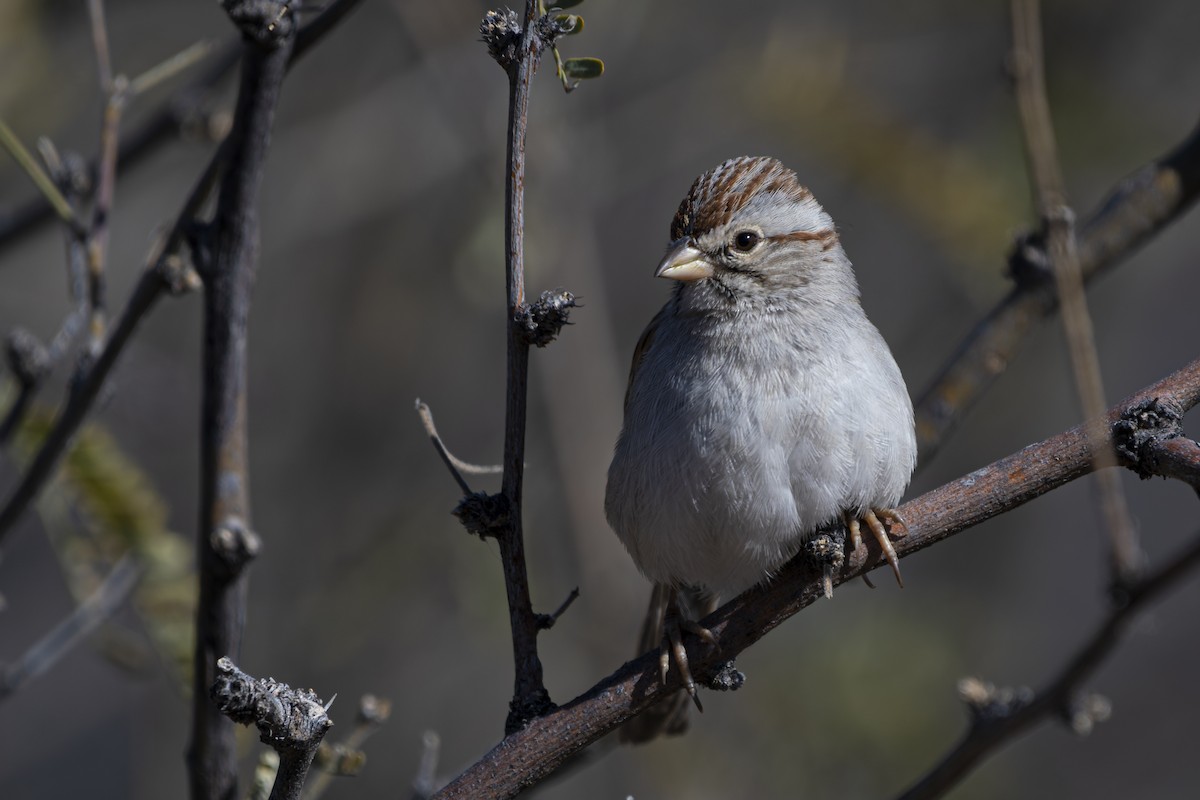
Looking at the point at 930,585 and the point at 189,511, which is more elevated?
the point at 189,511

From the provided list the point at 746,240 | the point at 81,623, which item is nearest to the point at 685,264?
the point at 746,240

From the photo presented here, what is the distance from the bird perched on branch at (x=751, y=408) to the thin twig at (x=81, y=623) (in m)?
1.41

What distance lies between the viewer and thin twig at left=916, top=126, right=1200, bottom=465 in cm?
349

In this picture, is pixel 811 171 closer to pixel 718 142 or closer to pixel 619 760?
pixel 718 142

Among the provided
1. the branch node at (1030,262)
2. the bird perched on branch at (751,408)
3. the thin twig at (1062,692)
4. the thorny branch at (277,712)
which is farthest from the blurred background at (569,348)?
the thorny branch at (277,712)

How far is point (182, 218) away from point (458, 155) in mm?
3818

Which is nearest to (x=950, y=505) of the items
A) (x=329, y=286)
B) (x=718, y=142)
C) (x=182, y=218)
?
(x=182, y=218)

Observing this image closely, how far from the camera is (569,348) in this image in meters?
5.76

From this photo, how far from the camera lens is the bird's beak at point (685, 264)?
3305 mm

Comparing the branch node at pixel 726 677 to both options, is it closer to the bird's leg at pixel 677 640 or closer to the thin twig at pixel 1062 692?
the bird's leg at pixel 677 640

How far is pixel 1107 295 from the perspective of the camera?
7.21 m

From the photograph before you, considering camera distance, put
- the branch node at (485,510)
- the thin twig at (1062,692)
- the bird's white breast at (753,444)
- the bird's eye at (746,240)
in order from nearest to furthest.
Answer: the thin twig at (1062,692)
the branch node at (485,510)
the bird's white breast at (753,444)
the bird's eye at (746,240)

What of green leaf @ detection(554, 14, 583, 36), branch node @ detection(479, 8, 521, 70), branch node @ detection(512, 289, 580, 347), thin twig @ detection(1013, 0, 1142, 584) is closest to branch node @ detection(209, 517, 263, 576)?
branch node @ detection(512, 289, 580, 347)

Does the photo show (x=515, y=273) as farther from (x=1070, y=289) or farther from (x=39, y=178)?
(x=39, y=178)
